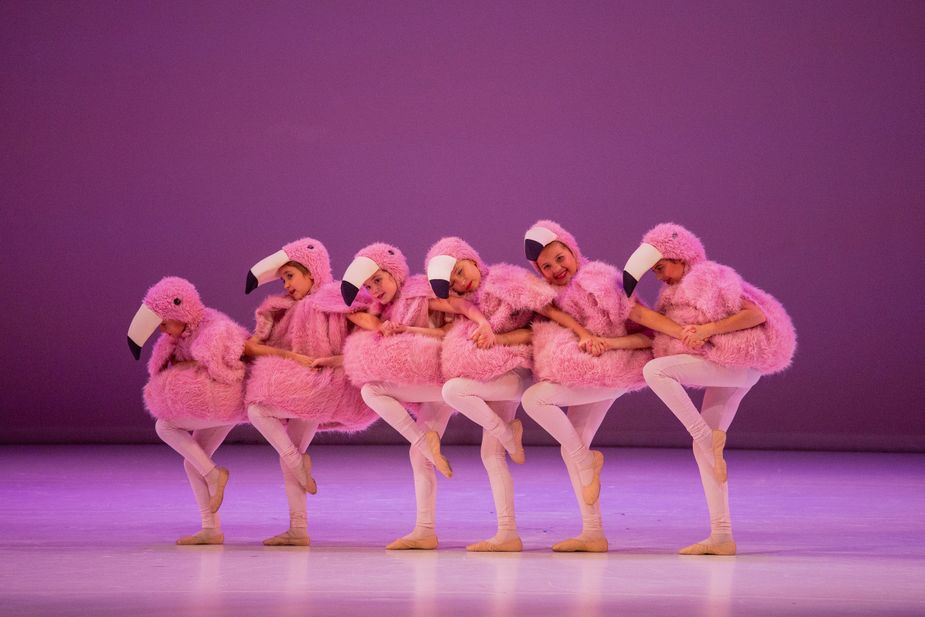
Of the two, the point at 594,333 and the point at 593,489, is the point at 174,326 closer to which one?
the point at 594,333

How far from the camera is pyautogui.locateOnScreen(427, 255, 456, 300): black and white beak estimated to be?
4.40 metres

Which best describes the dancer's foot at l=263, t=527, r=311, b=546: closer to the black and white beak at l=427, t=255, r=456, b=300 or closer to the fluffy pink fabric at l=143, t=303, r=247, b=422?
the fluffy pink fabric at l=143, t=303, r=247, b=422

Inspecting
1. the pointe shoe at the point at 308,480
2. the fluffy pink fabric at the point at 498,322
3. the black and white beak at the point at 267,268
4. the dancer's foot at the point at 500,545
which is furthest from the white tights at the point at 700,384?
the black and white beak at the point at 267,268

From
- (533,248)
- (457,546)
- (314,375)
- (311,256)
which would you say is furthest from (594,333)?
(311,256)

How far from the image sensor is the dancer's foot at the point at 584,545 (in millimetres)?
4316

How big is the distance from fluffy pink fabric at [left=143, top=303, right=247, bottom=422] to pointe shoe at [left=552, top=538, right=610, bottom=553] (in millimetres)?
1373

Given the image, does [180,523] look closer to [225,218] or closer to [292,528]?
[292,528]

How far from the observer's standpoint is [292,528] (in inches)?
180

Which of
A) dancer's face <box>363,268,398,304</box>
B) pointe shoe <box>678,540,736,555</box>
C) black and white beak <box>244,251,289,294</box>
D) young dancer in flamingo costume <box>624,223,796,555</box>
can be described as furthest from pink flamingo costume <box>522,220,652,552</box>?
black and white beak <box>244,251,289,294</box>

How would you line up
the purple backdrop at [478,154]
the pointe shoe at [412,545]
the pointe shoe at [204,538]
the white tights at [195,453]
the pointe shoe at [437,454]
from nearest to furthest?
the pointe shoe at [437,454] < the pointe shoe at [412,545] < the pointe shoe at [204,538] < the white tights at [195,453] < the purple backdrop at [478,154]

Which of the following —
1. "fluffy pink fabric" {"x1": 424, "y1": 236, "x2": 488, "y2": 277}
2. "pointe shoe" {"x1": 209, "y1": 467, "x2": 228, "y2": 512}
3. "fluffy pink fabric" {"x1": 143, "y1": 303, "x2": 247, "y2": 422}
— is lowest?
"pointe shoe" {"x1": 209, "y1": 467, "x2": 228, "y2": 512}

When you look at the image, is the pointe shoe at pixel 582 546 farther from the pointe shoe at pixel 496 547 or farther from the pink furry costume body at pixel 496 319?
the pink furry costume body at pixel 496 319

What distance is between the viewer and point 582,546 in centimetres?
432

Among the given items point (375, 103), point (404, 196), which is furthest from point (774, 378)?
point (375, 103)
